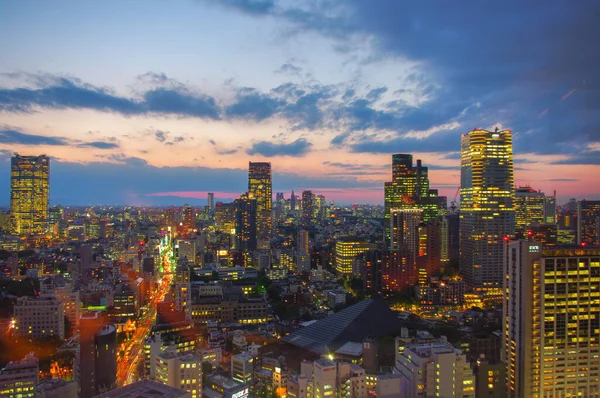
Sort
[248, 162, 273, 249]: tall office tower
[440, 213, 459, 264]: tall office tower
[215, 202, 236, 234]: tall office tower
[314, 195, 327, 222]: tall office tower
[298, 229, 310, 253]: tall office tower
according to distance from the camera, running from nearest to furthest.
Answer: [440, 213, 459, 264]: tall office tower, [298, 229, 310, 253]: tall office tower, [215, 202, 236, 234]: tall office tower, [248, 162, 273, 249]: tall office tower, [314, 195, 327, 222]: tall office tower

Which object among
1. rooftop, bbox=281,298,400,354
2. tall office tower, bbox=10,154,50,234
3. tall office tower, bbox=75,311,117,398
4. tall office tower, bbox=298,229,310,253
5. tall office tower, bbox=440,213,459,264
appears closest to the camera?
tall office tower, bbox=75,311,117,398

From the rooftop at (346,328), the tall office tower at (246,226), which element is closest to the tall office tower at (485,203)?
the rooftop at (346,328)

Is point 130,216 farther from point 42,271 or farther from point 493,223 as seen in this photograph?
point 493,223

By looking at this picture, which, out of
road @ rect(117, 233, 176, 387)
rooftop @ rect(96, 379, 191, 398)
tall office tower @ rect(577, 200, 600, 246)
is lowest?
road @ rect(117, 233, 176, 387)

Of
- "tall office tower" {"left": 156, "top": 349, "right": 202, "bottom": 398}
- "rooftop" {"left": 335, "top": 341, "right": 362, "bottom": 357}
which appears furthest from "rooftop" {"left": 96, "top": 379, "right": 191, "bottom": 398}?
"rooftop" {"left": 335, "top": 341, "right": 362, "bottom": 357}

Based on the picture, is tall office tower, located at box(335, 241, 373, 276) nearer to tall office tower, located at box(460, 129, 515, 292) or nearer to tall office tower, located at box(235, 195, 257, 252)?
tall office tower, located at box(460, 129, 515, 292)

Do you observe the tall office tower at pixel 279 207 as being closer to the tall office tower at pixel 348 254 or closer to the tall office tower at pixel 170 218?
the tall office tower at pixel 170 218
